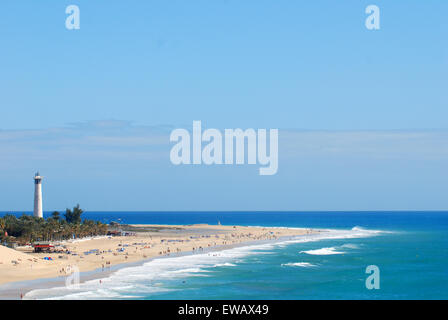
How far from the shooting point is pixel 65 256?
78750 millimetres

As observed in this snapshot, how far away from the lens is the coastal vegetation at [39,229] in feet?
295

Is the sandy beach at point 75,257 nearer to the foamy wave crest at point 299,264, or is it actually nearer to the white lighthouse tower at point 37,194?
the white lighthouse tower at point 37,194

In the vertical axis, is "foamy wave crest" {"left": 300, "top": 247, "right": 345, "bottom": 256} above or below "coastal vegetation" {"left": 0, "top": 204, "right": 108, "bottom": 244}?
below

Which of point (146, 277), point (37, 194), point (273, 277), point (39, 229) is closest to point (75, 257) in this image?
point (39, 229)

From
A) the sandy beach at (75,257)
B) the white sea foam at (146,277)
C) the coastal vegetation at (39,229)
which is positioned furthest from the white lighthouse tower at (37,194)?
the white sea foam at (146,277)

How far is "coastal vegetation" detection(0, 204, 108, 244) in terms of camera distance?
8988cm

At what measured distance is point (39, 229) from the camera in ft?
319

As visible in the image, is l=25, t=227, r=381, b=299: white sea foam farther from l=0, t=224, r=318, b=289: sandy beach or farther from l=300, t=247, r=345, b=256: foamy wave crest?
l=300, t=247, r=345, b=256: foamy wave crest
